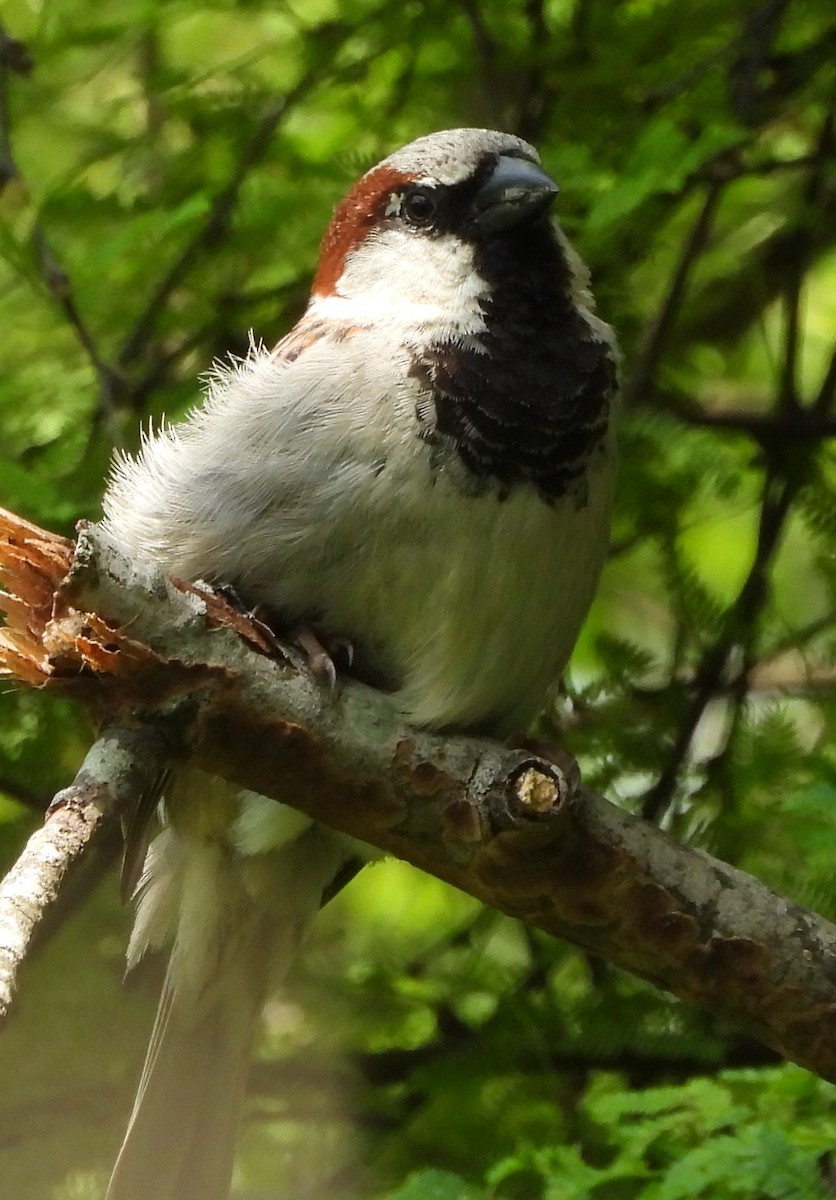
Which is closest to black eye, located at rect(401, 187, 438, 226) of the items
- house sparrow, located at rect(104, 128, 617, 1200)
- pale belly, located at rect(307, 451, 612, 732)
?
house sparrow, located at rect(104, 128, 617, 1200)

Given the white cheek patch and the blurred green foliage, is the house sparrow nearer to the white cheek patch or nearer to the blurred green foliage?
the white cheek patch

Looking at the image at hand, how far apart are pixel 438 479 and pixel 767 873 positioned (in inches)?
38.2

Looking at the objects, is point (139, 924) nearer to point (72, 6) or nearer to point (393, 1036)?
point (393, 1036)

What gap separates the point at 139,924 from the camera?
8.96 ft

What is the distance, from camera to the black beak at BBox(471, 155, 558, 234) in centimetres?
252

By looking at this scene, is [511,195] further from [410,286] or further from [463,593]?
[463,593]

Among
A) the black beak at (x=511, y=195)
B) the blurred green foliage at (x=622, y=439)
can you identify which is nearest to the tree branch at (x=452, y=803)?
the blurred green foliage at (x=622, y=439)

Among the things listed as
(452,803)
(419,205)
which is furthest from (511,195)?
(452,803)

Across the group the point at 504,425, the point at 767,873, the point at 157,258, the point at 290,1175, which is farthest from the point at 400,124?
the point at 290,1175

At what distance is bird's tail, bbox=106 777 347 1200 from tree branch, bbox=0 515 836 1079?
1.98ft

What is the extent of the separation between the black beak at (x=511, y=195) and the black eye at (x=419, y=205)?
85mm

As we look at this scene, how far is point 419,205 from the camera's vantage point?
2643mm

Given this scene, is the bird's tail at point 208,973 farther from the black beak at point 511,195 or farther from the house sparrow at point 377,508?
the black beak at point 511,195

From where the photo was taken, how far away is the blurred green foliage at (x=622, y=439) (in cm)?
269
